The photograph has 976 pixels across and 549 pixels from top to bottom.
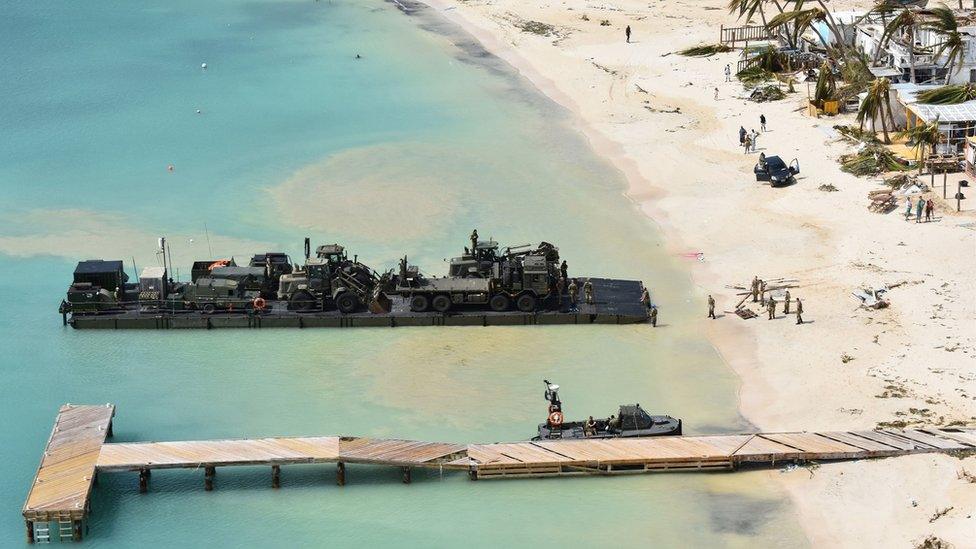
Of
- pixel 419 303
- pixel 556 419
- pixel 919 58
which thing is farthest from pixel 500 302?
pixel 919 58

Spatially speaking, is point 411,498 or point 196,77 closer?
point 411,498

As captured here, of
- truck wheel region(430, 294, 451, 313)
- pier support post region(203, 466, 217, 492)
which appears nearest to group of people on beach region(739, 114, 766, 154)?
truck wheel region(430, 294, 451, 313)

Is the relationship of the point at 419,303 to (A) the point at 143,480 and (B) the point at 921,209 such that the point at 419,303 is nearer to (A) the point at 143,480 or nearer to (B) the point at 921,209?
(A) the point at 143,480

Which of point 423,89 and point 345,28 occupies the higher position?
point 345,28

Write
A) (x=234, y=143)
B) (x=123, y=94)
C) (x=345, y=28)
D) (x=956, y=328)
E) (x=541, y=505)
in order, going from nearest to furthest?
(x=541, y=505) → (x=956, y=328) → (x=234, y=143) → (x=123, y=94) → (x=345, y=28)

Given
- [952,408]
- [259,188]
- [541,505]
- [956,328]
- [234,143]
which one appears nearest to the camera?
[541,505]

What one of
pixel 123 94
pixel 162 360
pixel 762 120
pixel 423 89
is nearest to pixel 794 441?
pixel 162 360

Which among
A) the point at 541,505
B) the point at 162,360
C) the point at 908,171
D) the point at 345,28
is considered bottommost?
the point at 541,505

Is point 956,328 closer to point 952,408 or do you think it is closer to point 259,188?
point 952,408
